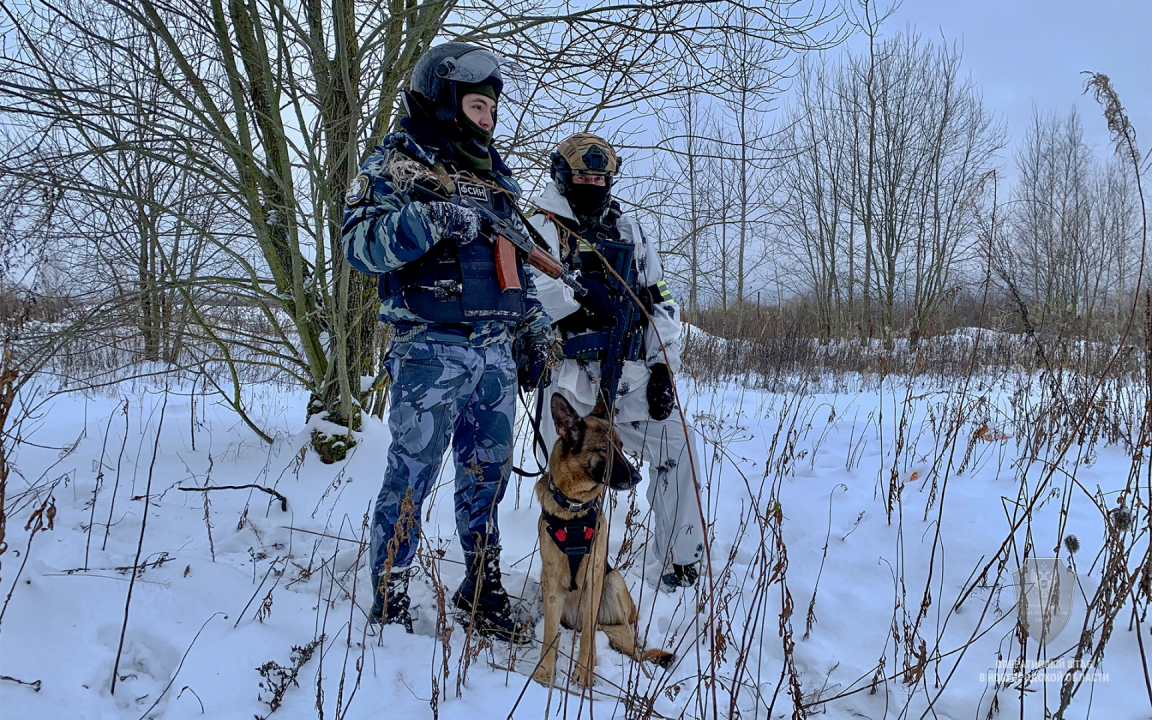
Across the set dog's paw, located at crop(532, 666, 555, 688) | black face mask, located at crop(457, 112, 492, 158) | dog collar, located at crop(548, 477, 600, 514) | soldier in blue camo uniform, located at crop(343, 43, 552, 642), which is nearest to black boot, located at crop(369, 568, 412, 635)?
soldier in blue camo uniform, located at crop(343, 43, 552, 642)

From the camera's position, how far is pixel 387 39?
10.9 ft

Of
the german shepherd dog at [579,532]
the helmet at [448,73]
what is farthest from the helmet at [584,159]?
the german shepherd dog at [579,532]

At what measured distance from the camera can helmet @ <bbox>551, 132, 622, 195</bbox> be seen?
8.55 feet

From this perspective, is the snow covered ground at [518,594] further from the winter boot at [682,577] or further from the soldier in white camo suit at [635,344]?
the soldier in white camo suit at [635,344]

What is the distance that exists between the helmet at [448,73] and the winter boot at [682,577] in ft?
7.45

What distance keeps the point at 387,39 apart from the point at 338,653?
326 cm

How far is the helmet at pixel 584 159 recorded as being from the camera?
8.55 feet

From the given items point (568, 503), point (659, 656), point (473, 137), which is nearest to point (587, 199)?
point (473, 137)

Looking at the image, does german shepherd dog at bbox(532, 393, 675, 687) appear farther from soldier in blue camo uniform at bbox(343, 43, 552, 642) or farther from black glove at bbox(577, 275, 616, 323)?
black glove at bbox(577, 275, 616, 323)

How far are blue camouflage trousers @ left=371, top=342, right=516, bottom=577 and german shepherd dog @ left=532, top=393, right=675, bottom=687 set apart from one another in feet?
0.82

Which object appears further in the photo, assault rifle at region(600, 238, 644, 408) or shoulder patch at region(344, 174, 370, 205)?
assault rifle at region(600, 238, 644, 408)

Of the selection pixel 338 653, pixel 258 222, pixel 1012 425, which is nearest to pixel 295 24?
pixel 258 222

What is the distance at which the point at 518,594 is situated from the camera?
2596 millimetres

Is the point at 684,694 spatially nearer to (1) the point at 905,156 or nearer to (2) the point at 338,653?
(2) the point at 338,653
